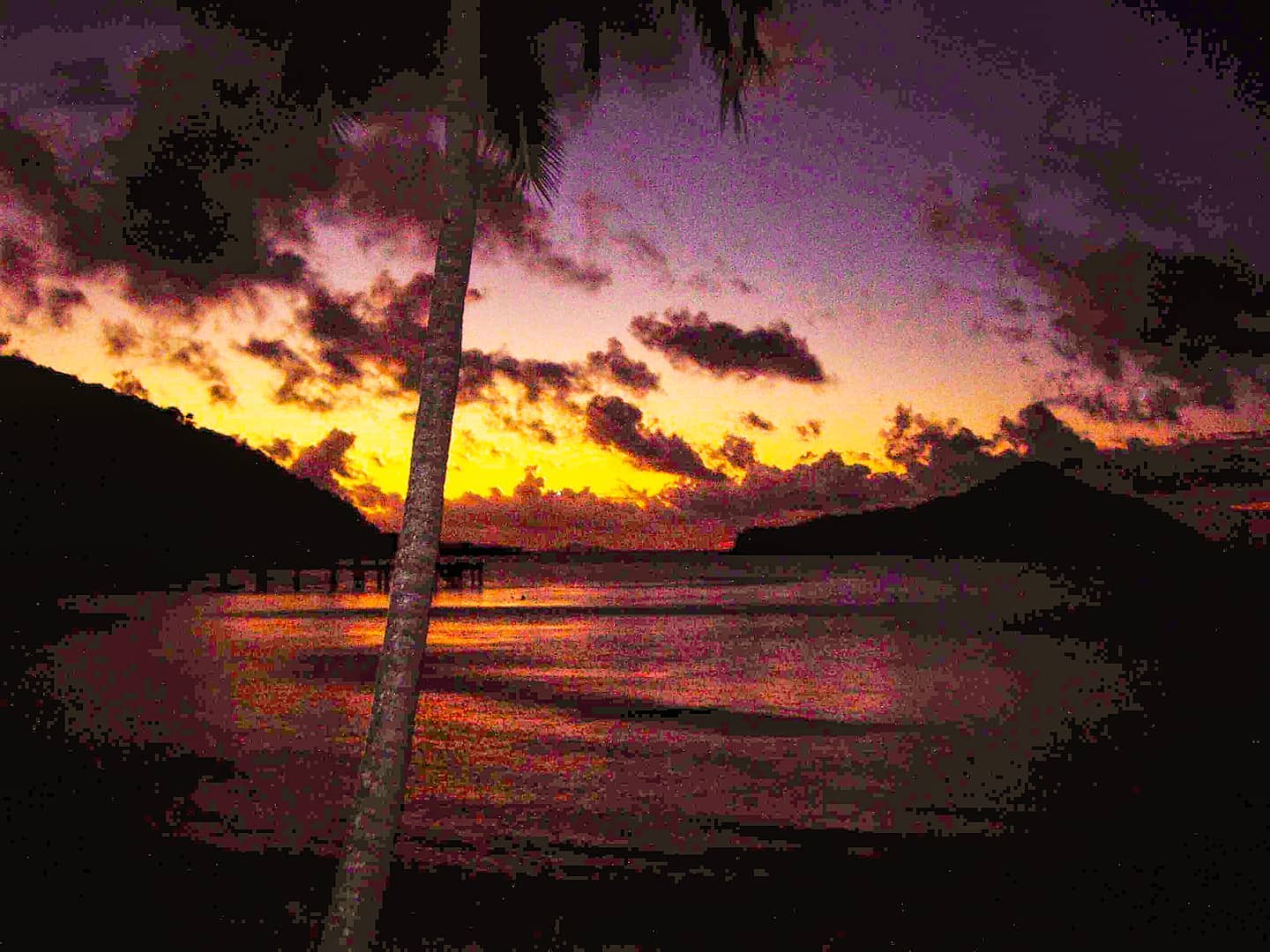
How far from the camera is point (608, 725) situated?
21172 millimetres

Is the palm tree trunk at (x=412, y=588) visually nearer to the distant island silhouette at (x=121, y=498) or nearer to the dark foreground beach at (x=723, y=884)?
the dark foreground beach at (x=723, y=884)

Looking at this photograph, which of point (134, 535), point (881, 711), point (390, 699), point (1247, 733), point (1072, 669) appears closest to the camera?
point (390, 699)

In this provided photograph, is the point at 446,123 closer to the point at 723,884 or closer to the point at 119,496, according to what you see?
the point at 723,884

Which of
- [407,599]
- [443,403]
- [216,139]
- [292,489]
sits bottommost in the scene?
[407,599]

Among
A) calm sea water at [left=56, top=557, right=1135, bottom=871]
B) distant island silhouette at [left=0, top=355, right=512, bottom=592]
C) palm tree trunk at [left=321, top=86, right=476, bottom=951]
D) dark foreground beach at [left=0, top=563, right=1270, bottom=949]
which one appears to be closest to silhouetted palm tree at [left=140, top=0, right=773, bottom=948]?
palm tree trunk at [left=321, top=86, right=476, bottom=951]

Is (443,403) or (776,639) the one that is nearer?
(443,403)

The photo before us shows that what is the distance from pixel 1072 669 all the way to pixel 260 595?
62107mm

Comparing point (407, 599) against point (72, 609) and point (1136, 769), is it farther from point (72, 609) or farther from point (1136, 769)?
point (72, 609)

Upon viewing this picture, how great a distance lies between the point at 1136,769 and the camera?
16.6m

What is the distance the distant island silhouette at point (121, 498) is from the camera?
94688mm

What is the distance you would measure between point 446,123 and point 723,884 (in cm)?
687

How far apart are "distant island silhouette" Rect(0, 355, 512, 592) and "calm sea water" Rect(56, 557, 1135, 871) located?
4634 cm

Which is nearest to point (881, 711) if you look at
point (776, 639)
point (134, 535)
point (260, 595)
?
point (776, 639)

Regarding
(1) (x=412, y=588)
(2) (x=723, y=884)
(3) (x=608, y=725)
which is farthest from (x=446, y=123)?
(3) (x=608, y=725)
